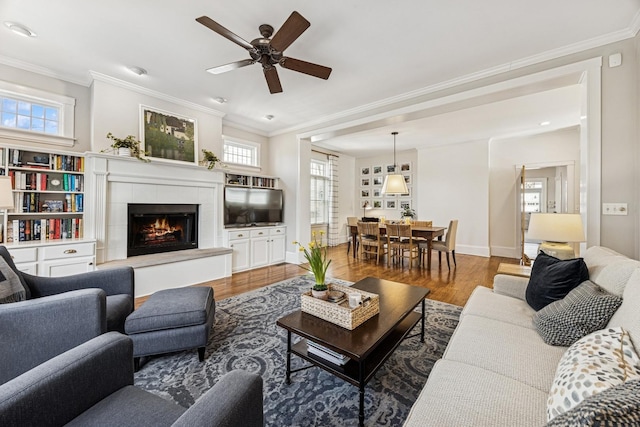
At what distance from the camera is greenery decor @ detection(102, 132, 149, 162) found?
3389mm

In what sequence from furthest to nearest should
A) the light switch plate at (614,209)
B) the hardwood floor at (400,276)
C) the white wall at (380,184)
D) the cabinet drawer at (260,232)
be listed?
the white wall at (380,184) < the cabinet drawer at (260,232) < the hardwood floor at (400,276) < the light switch plate at (614,209)

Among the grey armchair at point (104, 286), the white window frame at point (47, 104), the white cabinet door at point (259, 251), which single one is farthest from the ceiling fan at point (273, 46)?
the white cabinet door at point (259, 251)

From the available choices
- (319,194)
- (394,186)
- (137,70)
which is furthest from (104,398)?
(319,194)

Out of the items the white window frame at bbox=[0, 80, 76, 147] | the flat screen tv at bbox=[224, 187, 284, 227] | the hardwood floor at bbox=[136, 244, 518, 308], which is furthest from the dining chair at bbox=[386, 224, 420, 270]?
the white window frame at bbox=[0, 80, 76, 147]

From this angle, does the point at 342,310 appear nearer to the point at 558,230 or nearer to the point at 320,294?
the point at 320,294

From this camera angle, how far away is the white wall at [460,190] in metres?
5.96

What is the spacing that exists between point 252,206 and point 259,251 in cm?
87

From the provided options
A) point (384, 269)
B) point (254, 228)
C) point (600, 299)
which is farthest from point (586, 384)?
point (254, 228)

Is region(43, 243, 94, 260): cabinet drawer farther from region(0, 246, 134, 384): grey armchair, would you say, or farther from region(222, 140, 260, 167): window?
region(222, 140, 260, 167): window

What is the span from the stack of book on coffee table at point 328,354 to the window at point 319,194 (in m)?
5.58

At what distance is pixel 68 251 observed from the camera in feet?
9.59

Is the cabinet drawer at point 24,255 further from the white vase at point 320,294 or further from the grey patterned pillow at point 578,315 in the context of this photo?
the grey patterned pillow at point 578,315

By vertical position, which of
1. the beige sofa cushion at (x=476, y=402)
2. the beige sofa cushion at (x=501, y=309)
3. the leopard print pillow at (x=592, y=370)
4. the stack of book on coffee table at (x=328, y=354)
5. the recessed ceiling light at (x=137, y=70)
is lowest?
the stack of book on coffee table at (x=328, y=354)

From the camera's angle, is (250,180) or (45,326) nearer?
(45,326)
